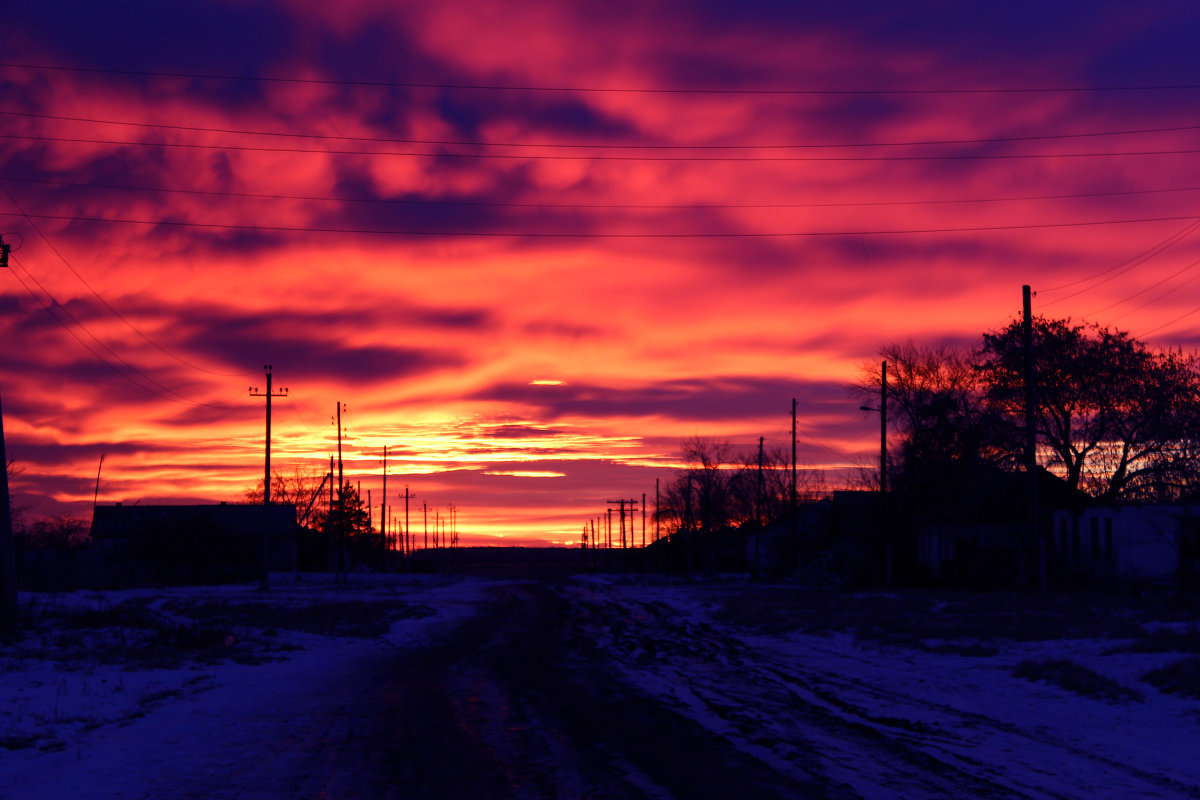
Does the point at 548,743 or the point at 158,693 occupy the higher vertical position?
the point at 548,743

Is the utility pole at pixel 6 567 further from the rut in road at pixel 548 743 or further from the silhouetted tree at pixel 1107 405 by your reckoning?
the silhouetted tree at pixel 1107 405

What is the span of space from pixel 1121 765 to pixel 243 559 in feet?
247

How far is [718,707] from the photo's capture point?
1381cm

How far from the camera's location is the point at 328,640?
997 inches

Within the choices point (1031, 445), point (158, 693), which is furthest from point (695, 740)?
point (1031, 445)

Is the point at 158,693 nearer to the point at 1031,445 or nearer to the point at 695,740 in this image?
the point at 695,740

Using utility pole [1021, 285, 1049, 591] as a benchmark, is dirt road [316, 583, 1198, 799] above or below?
below

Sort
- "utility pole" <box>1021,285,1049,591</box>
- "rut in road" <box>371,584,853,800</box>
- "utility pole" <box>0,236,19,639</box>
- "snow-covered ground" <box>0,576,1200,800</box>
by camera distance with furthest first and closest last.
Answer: "utility pole" <box>1021,285,1049,591</box>
"utility pole" <box>0,236,19,639</box>
"snow-covered ground" <box>0,576,1200,800</box>
"rut in road" <box>371,584,853,800</box>

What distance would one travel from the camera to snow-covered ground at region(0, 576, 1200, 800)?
9.62 metres

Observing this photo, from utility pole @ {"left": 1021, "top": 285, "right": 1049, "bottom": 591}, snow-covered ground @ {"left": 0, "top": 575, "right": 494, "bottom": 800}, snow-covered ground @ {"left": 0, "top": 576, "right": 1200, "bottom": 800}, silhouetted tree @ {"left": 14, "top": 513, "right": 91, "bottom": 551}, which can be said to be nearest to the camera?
snow-covered ground @ {"left": 0, "top": 576, "right": 1200, "bottom": 800}

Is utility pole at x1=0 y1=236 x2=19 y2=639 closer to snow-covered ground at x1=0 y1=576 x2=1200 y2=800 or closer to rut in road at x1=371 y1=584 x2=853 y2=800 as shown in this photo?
snow-covered ground at x1=0 y1=576 x2=1200 y2=800

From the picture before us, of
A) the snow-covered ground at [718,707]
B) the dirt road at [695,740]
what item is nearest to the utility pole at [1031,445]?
the snow-covered ground at [718,707]

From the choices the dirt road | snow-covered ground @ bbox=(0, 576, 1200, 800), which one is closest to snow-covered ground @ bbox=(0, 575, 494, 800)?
snow-covered ground @ bbox=(0, 576, 1200, 800)

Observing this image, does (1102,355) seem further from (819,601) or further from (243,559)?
(243,559)
